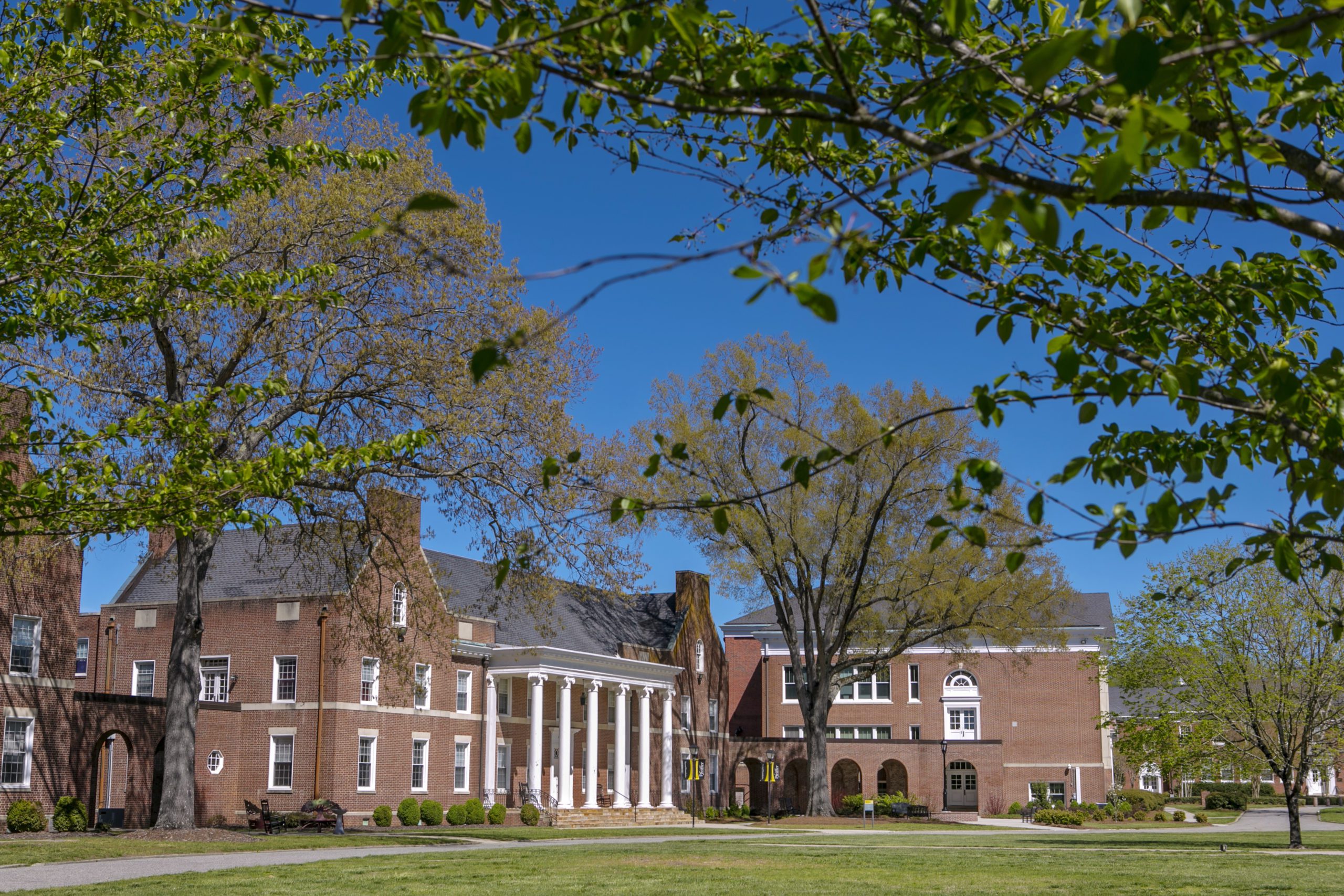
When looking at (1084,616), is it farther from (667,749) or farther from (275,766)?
(275,766)

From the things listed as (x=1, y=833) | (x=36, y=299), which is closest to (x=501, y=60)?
(x=36, y=299)

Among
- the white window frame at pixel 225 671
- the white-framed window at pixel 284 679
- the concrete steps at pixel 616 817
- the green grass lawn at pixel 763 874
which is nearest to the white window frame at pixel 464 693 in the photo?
the concrete steps at pixel 616 817

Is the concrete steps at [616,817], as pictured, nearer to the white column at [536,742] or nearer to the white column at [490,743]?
the white column at [536,742]

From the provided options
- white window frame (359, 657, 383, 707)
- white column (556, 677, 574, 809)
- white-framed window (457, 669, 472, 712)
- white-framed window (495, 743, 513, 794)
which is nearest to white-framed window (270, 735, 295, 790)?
white window frame (359, 657, 383, 707)

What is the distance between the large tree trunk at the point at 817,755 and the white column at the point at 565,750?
9.02m

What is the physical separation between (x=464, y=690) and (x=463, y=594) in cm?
401

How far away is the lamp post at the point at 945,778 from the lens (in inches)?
2233

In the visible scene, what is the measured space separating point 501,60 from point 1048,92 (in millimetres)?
2415

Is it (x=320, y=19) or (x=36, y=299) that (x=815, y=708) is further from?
(x=320, y=19)

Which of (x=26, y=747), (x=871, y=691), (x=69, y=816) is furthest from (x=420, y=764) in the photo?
(x=871, y=691)

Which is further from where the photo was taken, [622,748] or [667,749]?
A: [667,749]

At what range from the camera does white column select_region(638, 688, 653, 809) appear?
175ft

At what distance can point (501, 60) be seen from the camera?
5164 mm

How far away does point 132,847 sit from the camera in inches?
931
